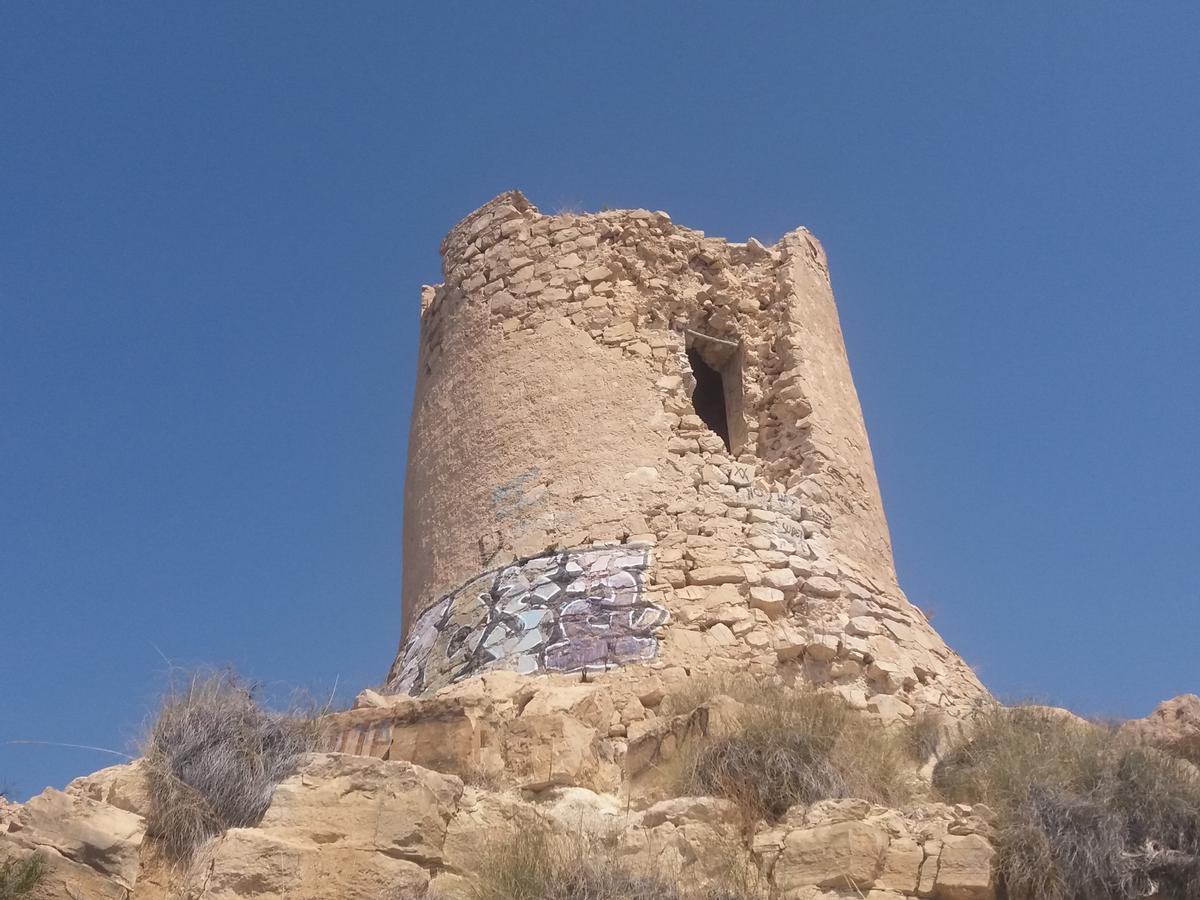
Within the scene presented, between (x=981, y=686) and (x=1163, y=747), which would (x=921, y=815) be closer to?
(x=1163, y=747)

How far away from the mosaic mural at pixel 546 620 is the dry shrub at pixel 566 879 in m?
2.26

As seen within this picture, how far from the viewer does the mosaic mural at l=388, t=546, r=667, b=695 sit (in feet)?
25.6

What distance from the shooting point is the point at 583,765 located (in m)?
6.56

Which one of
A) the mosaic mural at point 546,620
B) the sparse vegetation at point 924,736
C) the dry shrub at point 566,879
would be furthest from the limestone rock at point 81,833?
the sparse vegetation at point 924,736

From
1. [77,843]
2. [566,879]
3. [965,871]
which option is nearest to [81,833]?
[77,843]

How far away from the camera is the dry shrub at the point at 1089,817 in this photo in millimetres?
5375

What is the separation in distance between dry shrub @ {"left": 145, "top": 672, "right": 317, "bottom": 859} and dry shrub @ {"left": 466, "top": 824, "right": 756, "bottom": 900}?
1.27m

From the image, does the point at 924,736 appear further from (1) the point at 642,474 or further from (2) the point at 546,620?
(1) the point at 642,474

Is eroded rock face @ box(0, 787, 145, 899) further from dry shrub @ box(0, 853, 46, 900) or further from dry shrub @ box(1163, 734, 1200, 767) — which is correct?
dry shrub @ box(1163, 734, 1200, 767)

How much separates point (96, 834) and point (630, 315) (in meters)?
5.04

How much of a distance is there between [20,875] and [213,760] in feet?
3.58

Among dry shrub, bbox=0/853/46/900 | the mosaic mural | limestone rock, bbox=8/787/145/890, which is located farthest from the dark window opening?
dry shrub, bbox=0/853/46/900

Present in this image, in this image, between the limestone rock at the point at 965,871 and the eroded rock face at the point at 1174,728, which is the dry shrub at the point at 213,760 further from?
the eroded rock face at the point at 1174,728

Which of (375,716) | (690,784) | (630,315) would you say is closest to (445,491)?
(630,315)
